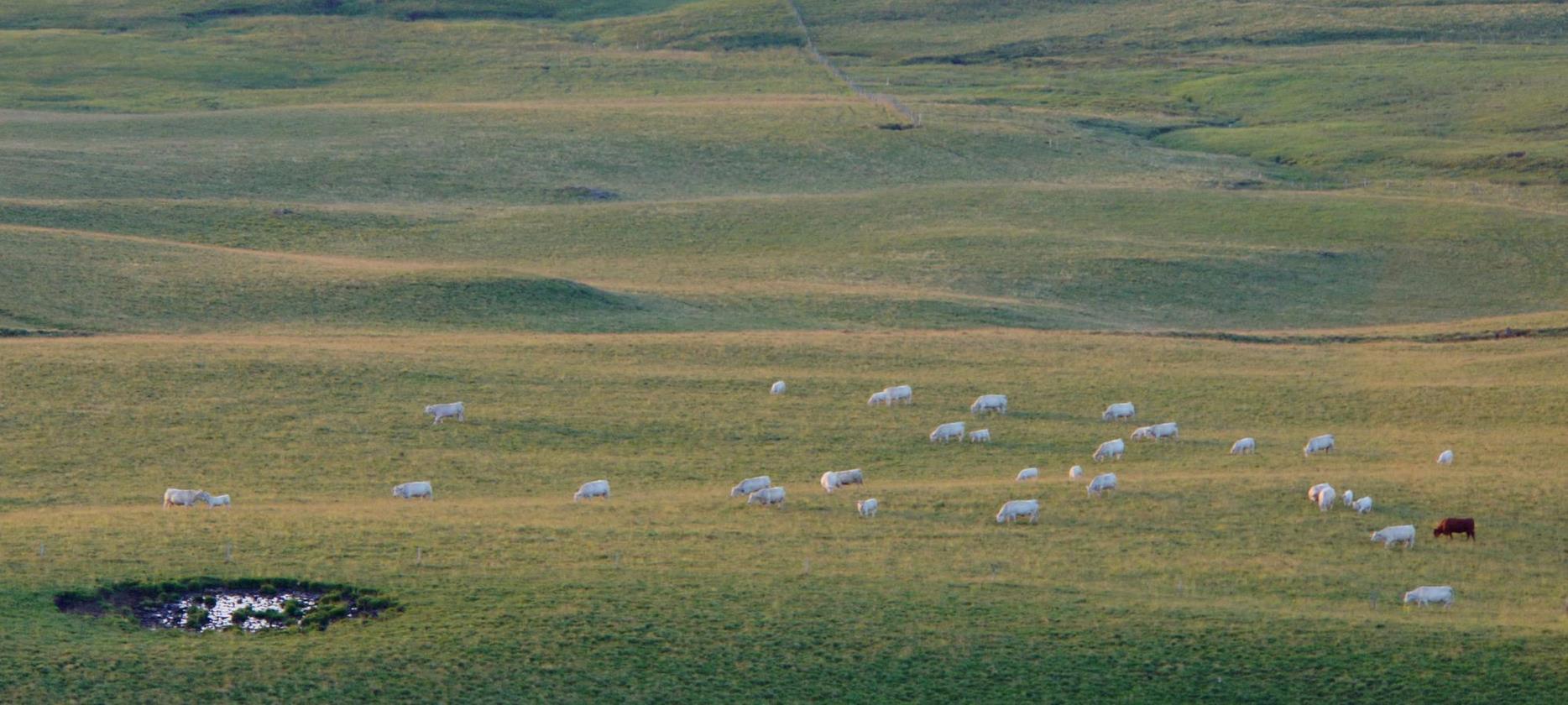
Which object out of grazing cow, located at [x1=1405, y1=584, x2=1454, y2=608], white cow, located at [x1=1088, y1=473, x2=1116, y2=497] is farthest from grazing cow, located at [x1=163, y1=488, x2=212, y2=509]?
grazing cow, located at [x1=1405, y1=584, x2=1454, y2=608]

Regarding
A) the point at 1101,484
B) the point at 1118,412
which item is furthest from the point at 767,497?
the point at 1118,412

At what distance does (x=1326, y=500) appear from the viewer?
31.1m

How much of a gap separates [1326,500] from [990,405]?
1031cm

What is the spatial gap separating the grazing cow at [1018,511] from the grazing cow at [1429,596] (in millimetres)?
6950

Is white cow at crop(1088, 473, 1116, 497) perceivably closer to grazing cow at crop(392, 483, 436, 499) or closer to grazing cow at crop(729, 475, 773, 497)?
grazing cow at crop(729, 475, 773, 497)

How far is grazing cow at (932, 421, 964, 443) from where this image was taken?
36.9m

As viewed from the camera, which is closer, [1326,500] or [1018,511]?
[1018,511]

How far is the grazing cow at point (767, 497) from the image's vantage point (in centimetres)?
3106

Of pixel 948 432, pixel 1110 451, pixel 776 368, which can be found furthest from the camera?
pixel 776 368

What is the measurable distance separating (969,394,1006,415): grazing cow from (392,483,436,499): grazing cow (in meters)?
14.3

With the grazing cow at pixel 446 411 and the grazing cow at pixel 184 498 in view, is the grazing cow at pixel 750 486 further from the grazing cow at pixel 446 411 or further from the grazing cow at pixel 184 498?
the grazing cow at pixel 184 498

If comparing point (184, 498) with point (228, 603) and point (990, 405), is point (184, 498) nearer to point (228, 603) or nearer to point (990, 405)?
point (228, 603)

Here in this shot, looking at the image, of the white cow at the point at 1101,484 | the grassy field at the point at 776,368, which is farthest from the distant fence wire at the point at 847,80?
the white cow at the point at 1101,484

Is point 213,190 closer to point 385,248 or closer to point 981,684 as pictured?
point 385,248
